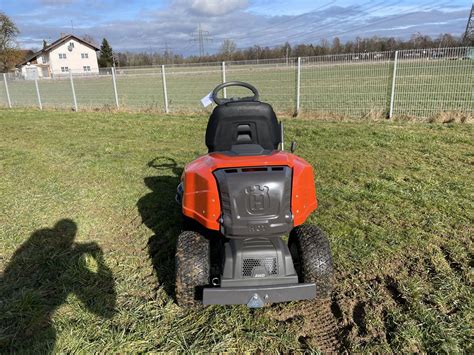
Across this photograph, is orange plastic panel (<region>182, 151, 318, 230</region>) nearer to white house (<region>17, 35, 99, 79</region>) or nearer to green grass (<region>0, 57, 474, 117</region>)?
green grass (<region>0, 57, 474, 117</region>)

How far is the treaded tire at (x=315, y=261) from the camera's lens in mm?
2660

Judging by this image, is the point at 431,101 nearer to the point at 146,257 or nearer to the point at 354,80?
the point at 354,80

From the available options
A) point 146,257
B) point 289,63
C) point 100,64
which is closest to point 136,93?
point 289,63

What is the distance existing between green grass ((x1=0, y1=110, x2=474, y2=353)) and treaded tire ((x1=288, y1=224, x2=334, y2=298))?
0.70 ft

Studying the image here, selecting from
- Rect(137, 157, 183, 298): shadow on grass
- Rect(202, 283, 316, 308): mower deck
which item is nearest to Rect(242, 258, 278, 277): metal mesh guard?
Rect(202, 283, 316, 308): mower deck

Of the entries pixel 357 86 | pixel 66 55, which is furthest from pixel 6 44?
pixel 357 86

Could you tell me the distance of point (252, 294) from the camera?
242 centimetres

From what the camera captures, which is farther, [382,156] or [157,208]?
[382,156]

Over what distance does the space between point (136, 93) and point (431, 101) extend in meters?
14.2

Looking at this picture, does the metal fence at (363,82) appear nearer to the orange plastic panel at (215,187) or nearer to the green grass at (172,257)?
the green grass at (172,257)

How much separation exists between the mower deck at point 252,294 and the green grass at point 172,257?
26cm

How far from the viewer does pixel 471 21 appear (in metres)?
52.7

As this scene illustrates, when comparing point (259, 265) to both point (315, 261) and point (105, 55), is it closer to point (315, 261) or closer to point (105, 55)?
point (315, 261)

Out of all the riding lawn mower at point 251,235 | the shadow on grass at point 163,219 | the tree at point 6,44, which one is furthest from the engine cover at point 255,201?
the tree at point 6,44
